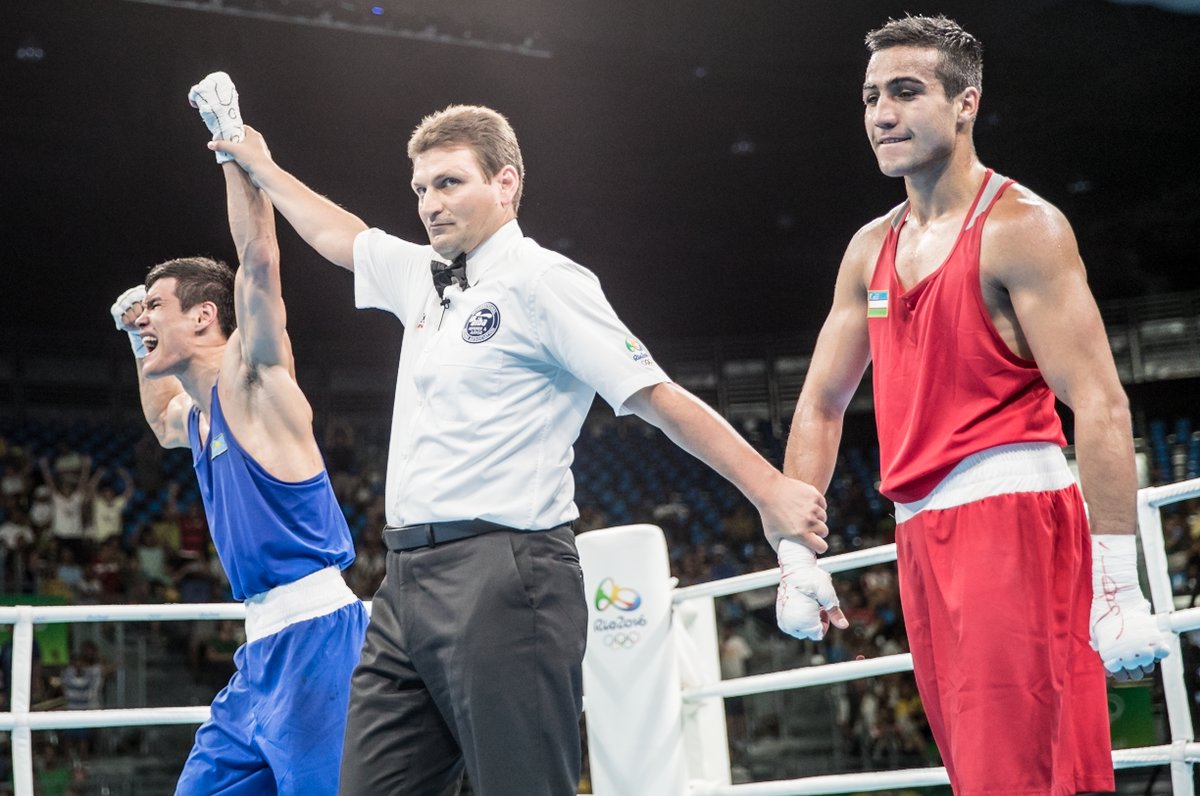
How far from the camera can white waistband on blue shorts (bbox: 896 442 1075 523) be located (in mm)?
2004

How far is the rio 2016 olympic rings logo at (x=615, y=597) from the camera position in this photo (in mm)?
3645

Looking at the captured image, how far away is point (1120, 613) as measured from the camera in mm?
1818

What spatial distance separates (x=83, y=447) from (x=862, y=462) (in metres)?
8.72

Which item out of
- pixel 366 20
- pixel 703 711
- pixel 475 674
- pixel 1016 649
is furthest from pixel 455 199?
pixel 366 20

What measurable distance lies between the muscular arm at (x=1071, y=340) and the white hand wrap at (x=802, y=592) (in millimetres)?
438

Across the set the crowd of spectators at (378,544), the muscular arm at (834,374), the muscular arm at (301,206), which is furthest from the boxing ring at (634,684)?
the crowd of spectators at (378,544)

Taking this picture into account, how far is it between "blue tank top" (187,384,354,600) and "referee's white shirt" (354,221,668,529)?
2.47 feet

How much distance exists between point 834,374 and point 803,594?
0.49 m

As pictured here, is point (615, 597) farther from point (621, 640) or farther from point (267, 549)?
point (267, 549)

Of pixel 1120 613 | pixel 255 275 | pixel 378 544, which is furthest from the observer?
pixel 378 544

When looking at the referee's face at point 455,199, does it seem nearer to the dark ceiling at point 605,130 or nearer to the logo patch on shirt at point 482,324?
the logo patch on shirt at point 482,324

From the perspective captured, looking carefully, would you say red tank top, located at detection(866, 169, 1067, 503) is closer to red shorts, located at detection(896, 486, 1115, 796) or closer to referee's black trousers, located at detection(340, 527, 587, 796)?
red shorts, located at detection(896, 486, 1115, 796)

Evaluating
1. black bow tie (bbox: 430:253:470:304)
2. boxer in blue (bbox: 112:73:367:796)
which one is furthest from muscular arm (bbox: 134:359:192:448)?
black bow tie (bbox: 430:253:470:304)

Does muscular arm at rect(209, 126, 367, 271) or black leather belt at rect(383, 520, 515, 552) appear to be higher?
muscular arm at rect(209, 126, 367, 271)
